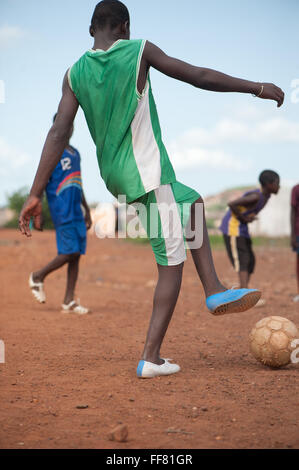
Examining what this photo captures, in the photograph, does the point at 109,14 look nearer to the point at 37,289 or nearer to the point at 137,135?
the point at 137,135

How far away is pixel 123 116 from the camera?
3475 millimetres

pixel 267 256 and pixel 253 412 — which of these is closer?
pixel 253 412

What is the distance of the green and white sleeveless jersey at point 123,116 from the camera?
3.43 metres

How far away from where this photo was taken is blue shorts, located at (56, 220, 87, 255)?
662cm

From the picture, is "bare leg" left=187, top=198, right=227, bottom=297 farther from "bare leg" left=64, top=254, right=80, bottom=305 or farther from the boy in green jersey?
"bare leg" left=64, top=254, right=80, bottom=305

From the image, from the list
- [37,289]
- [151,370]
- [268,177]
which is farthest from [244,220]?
[151,370]

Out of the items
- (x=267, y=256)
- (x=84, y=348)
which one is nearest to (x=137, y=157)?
(x=84, y=348)

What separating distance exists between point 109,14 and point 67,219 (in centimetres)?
344

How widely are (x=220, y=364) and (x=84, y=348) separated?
1.14m

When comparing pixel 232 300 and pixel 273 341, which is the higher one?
pixel 232 300

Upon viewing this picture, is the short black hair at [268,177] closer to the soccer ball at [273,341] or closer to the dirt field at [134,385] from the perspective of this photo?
the dirt field at [134,385]

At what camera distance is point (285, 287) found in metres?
9.94

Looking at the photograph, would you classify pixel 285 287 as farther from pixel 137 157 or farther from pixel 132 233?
pixel 132 233

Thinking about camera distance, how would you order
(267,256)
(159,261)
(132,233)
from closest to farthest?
(159,261) → (267,256) → (132,233)
